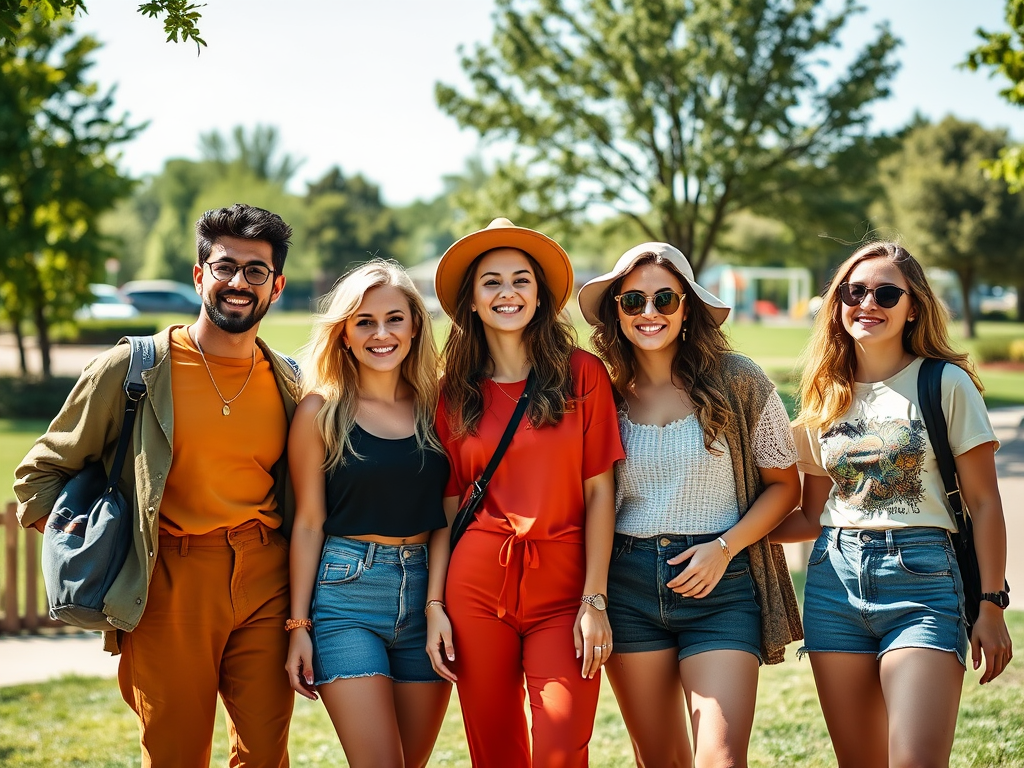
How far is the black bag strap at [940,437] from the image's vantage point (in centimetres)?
353

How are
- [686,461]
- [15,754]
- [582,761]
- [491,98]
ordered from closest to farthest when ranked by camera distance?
[582,761] < [686,461] < [15,754] < [491,98]

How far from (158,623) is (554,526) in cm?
155

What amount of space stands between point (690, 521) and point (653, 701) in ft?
2.31

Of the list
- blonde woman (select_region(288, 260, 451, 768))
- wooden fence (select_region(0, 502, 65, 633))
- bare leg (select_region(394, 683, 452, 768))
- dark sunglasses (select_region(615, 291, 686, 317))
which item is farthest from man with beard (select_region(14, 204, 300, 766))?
wooden fence (select_region(0, 502, 65, 633))

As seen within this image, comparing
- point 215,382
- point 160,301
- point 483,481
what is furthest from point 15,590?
point 160,301

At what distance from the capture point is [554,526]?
12.2ft

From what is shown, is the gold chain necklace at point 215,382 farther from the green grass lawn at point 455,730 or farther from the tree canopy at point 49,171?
the tree canopy at point 49,171

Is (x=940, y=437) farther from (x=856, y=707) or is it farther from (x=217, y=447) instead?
(x=217, y=447)

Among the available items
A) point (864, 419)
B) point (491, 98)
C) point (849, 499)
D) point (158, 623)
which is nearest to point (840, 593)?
point (849, 499)

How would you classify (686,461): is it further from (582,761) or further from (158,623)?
(158,623)

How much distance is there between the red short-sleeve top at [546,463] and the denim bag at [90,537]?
1.26m

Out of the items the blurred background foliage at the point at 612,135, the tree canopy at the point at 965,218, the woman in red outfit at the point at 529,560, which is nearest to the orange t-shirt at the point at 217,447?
the woman in red outfit at the point at 529,560

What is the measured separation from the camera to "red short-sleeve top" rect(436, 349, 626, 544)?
3699 millimetres

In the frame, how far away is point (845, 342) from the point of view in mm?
3932
